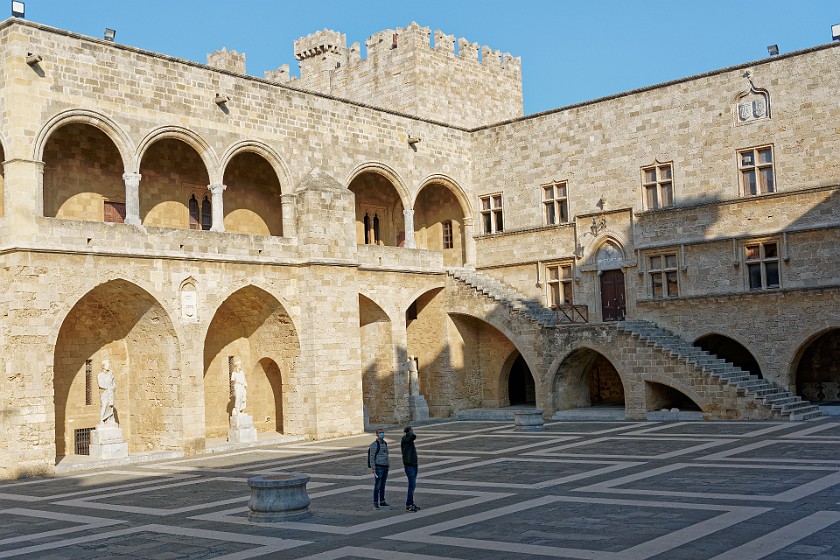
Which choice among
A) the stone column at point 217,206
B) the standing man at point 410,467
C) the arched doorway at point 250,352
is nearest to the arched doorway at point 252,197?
the arched doorway at point 250,352

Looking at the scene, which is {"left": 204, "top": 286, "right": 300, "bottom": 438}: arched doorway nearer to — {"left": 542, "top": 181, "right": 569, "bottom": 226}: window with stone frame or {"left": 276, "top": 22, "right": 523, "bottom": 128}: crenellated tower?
{"left": 542, "top": 181, "right": 569, "bottom": 226}: window with stone frame

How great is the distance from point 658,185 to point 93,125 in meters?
15.4

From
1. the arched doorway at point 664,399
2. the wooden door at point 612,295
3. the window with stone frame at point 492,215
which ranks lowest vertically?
the arched doorway at point 664,399

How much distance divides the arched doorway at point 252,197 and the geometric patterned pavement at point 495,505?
8.15m

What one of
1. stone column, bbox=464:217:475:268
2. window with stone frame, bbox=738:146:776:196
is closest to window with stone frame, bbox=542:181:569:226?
stone column, bbox=464:217:475:268

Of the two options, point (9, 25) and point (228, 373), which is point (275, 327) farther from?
point (9, 25)

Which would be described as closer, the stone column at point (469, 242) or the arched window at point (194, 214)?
the arched window at point (194, 214)

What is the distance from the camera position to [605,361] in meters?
29.8

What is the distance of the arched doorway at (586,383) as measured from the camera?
89.8 feet

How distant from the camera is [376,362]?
1112 inches

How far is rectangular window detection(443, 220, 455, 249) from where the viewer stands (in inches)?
1266

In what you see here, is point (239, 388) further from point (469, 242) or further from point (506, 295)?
point (469, 242)

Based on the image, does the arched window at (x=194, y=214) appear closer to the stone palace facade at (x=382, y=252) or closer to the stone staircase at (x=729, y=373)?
the stone palace facade at (x=382, y=252)

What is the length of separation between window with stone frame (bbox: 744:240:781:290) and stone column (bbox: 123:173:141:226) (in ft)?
51.9
